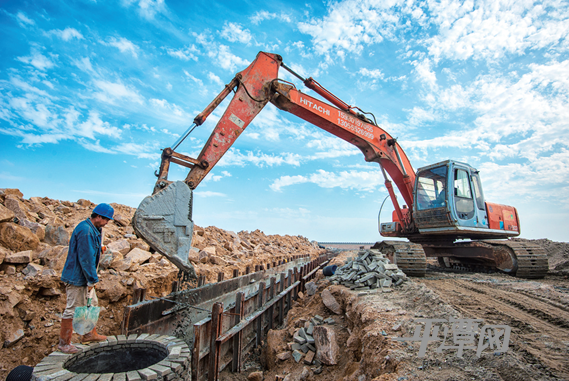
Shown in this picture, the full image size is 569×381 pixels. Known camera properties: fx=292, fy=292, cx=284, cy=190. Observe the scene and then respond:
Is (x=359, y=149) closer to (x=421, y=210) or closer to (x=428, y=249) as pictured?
(x=421, y=210)

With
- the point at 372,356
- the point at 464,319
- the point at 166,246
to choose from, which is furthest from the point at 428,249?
the point at 166,246

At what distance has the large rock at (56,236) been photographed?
18.3 feet

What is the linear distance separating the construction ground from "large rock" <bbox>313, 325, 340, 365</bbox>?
27 millimetres

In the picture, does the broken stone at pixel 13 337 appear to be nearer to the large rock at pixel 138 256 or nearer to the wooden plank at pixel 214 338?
the large rock at pixel 138 256

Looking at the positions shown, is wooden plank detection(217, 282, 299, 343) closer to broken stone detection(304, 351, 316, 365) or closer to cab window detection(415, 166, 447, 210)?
broken stone detection(304, 351, 316, 365)

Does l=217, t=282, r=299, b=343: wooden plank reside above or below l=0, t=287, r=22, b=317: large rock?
below

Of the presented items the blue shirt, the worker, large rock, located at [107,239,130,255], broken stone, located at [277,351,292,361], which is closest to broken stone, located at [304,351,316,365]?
broken stone, located at [277,351,292,361]

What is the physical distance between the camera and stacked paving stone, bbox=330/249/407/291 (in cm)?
542

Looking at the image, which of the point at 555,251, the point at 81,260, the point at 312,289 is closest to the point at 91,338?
the point at 81,260

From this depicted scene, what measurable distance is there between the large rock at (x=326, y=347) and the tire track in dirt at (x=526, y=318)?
68.5 inches

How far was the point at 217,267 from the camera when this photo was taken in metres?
8.14

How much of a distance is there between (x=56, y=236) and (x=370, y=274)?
19.9 ft

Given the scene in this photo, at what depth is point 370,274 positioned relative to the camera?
18.2 ft

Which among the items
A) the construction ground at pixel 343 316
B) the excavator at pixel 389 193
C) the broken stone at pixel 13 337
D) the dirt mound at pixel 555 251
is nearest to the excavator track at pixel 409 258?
the excavator at pixel 389 193
